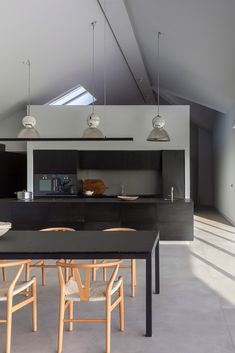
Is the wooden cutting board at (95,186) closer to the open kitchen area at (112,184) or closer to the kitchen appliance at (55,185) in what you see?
the open kitchen area at (112,184)

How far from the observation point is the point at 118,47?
7754 millimetres

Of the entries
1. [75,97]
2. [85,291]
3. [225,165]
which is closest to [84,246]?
[85,291]

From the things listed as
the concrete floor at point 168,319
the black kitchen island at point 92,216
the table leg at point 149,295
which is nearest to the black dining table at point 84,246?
the table leg at point 149,295

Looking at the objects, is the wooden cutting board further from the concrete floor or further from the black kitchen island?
the concrete floor

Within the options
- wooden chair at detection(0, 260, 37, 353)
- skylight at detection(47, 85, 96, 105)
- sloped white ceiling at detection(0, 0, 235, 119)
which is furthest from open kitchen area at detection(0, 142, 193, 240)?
wooden chair at detection(0, 260, 37, 353)

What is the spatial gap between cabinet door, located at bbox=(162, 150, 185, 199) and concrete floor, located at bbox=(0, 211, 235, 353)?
2950 millimetres

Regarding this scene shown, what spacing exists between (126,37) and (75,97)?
3.75 meters

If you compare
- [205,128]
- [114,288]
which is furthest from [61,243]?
[205,128]

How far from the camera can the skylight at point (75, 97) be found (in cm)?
998

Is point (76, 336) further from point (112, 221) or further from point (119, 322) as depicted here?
point (112, 221)

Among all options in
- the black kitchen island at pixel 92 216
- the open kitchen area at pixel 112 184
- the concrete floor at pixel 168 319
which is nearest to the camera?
the concrete floor at pixel 168 319

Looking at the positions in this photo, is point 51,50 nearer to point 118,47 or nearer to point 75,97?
point 118,47

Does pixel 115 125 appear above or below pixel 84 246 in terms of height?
above

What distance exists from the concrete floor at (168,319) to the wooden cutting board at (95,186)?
3.42m
